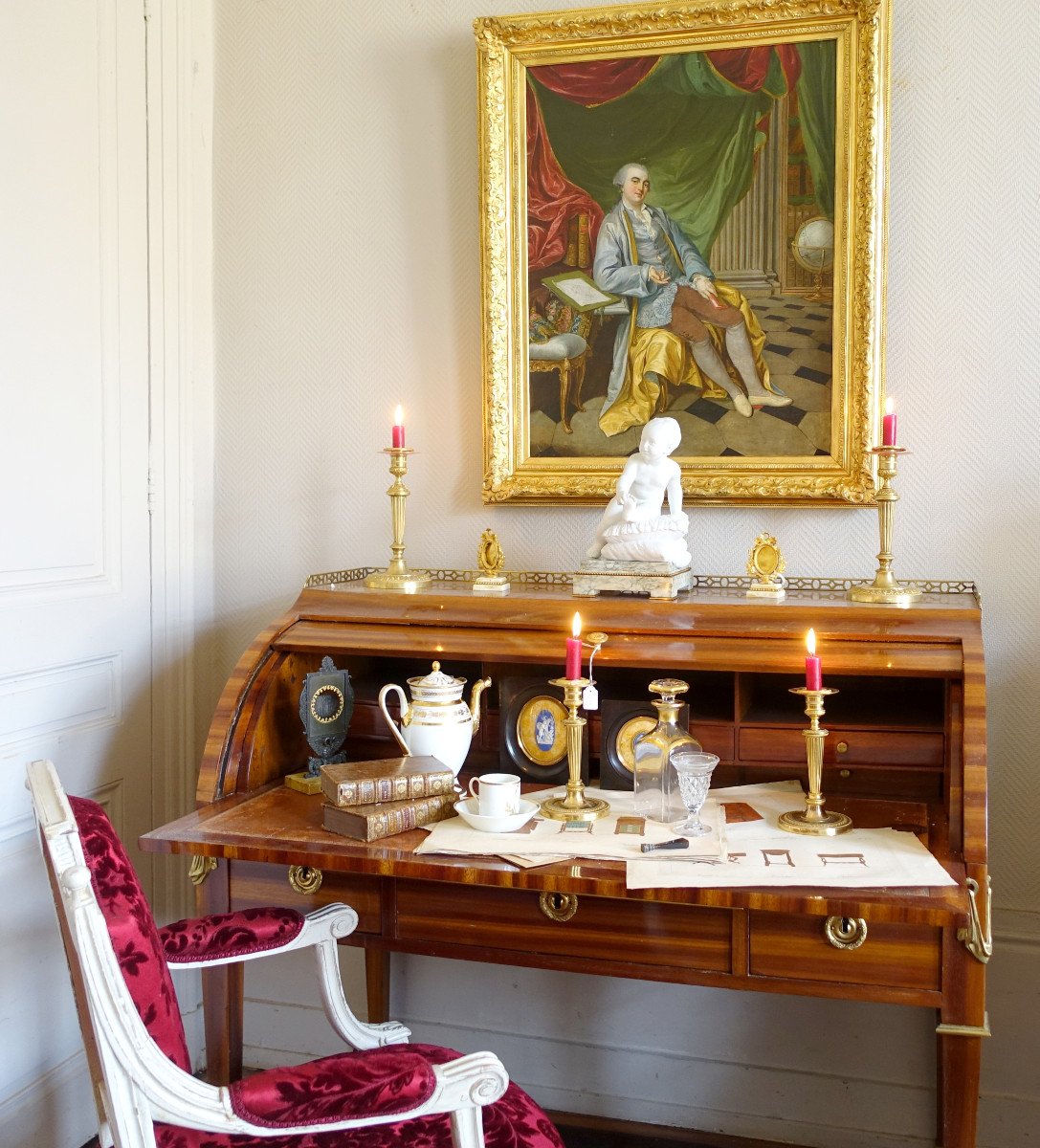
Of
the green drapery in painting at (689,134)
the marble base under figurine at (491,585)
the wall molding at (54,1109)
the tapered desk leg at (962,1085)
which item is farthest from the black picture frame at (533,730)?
the wall molding at (54,1109)

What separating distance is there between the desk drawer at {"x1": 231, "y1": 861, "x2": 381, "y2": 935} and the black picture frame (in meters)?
0.43

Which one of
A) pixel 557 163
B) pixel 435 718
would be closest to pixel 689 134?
pixel 557 163

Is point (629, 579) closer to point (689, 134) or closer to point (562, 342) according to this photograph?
point (562, 342)

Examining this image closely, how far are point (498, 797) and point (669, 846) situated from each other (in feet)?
0.96

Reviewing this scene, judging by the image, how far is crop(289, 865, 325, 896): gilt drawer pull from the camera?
1.84 metres

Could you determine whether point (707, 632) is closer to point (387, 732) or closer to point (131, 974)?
point (387, 732)

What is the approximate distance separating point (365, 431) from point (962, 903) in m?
1.77

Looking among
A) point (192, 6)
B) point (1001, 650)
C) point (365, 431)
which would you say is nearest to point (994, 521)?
point (1001, 650)

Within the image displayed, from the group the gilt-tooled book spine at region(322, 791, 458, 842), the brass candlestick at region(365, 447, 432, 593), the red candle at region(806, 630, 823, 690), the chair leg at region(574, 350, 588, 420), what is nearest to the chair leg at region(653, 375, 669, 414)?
the chair leg at region(574, 350, 588, 420)

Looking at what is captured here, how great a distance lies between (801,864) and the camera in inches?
64.4

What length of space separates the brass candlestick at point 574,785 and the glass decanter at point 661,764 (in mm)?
82

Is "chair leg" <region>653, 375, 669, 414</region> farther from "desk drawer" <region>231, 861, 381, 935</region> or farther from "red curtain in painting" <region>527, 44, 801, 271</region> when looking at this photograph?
"desk drawer" <region>231, 861, 381, 935</region>

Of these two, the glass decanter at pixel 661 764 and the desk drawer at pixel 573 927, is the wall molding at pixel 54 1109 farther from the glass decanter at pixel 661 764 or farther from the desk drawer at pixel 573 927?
the glass decanter at pixel 661 764

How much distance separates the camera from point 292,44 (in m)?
2.73
